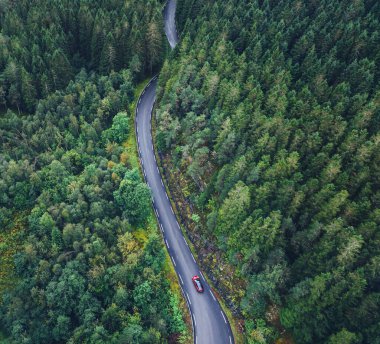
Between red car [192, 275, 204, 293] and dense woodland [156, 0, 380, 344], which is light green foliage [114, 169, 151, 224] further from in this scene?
red car [192, 275, 204, 293]

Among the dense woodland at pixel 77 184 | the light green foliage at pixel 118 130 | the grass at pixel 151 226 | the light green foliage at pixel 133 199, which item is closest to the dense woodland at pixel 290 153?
the grass at pixel 151 226

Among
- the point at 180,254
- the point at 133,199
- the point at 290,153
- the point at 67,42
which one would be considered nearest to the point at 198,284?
the point at 180,254

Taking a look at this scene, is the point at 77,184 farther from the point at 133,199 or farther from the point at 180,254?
the point at 180,254

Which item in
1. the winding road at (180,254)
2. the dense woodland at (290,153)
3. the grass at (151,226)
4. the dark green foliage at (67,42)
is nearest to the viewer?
the dense woodland at (290,153)

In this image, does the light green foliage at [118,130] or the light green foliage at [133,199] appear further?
the light green foliage at [118,130]

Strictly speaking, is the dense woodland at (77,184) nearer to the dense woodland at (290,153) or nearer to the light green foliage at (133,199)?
the light green foliage at (133,199)

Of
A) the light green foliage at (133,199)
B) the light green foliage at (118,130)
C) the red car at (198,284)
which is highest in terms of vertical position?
the light green foliage at (118,130)
